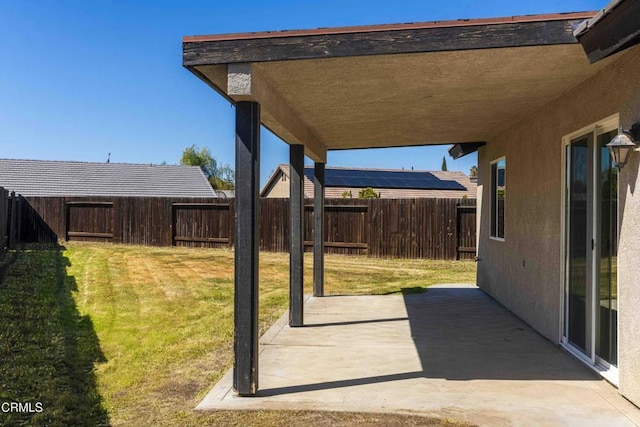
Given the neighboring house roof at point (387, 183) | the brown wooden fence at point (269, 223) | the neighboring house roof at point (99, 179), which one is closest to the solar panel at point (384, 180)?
the neighboring house roof at point (387, 183)

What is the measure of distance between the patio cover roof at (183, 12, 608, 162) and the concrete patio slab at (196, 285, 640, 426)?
237 cm

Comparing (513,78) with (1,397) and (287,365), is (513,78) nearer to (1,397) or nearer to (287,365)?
(287,365)

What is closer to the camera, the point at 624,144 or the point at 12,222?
the point at 624,144

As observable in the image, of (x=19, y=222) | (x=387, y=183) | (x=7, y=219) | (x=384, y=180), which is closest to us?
(x=7, y=219)

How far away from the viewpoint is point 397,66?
4.05 metres

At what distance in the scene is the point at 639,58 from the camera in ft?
12.0

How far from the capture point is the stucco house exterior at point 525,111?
3.64 metres

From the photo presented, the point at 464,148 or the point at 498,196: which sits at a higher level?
the point at 464,148

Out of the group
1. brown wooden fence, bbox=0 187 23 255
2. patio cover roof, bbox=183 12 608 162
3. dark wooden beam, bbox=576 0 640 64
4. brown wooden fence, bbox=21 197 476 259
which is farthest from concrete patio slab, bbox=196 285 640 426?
brown wooden fence, bbox=0 187 23 255

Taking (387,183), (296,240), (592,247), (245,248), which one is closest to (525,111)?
(592,247)

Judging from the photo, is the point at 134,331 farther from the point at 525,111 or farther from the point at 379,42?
the point at 525,111

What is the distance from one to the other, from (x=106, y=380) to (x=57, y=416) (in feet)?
2.92

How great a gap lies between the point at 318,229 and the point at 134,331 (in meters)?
3.24

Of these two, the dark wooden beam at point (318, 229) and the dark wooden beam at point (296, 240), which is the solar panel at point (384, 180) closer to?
the dark wooden beam at point (318, 229)
